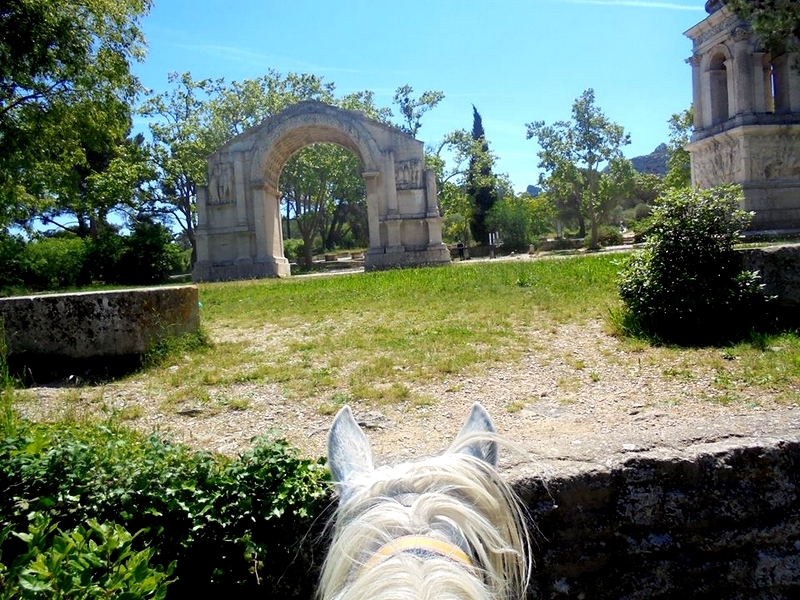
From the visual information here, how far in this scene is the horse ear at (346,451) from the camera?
1712mm

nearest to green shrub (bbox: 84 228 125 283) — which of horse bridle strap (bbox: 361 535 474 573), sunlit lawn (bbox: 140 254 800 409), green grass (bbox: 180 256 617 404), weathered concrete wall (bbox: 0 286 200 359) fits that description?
green grass (bbox: 180 256 617 404)

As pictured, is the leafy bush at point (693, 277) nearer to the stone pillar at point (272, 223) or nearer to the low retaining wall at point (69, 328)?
the low retaining wall at point (69, 328)

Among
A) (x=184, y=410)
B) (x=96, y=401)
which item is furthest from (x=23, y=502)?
(x=96, y=401)

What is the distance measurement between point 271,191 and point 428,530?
26.8 m

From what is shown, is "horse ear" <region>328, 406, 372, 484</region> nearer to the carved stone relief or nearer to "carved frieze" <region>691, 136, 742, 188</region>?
"carved frieze" <region>691, 136, 742, 188</region>

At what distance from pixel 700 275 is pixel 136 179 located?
33168 mm

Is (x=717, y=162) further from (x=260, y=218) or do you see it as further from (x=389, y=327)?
(x=389, y=327)

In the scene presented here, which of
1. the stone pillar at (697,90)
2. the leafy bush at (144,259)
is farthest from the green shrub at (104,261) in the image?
the stone pillar at (697,90)

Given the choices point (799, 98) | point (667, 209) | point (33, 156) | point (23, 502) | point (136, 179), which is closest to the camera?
point (23, 502)

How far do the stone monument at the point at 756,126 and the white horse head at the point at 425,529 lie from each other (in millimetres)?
24098

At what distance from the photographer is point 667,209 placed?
6801mm

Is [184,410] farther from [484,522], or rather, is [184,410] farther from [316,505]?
[484,522]

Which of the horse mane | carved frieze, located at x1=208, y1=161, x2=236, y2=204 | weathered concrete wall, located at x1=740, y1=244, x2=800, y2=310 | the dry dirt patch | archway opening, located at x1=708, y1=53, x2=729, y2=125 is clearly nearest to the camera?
the horse mane

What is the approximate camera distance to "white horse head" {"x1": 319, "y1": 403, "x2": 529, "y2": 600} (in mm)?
1220
